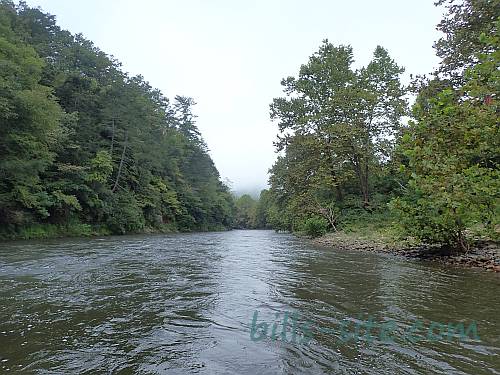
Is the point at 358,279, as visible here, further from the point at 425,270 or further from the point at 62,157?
the point at 62,157

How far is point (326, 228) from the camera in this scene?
2278 centimetres

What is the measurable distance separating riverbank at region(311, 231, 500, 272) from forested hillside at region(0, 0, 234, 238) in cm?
1636

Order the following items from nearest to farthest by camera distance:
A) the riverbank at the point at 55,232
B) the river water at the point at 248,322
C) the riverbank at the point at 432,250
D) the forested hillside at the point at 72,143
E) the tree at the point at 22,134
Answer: the river water at the point at 248,322
the riverbank at the point at 432,250
the tree at the point at 22,134
the forested hillside at the point at 72,143
the riverbank at the point at 55,232

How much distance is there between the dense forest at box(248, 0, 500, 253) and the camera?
8.50 metres

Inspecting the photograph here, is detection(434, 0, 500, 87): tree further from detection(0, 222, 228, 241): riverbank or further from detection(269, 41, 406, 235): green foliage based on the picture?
detection(0, 222, 228, 241): riverbank

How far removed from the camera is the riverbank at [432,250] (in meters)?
9.22

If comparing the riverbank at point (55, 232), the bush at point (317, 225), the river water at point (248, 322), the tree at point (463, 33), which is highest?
the tree at point (463, 33)

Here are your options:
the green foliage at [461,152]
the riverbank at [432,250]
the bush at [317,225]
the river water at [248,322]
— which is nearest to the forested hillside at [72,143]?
the river water at [248,322]

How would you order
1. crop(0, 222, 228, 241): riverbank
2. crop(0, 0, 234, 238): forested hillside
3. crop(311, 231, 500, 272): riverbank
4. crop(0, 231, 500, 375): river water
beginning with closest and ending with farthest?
crop(0, 231, 500, 375): river water
crop(311, 231, 500, 272): riverbank
crop(0, 0, 234, 238): forested hillside
crop(0, 222, 228, 241): riverbank

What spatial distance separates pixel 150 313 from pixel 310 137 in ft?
65.0

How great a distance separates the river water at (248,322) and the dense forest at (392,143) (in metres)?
2.24

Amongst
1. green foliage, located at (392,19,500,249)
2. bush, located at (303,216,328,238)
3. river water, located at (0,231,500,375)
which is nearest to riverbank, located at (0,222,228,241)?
river water, located at (0,231,500,375)

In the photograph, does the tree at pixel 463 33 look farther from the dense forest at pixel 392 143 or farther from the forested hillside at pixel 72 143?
the forested hillside at pixel 72 143

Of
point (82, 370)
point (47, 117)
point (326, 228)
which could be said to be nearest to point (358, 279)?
point (82, 370)
